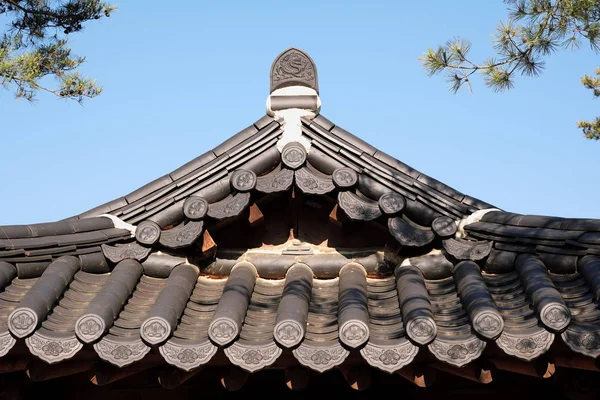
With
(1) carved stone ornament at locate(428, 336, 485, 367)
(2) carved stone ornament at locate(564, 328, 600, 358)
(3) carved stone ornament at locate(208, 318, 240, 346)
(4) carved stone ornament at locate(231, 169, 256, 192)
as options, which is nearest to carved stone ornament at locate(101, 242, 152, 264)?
(4) carved stone ornament at locate(231, 169, 256, 192)

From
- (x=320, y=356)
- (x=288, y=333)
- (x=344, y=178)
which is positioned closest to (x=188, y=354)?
(x=288, y=333)

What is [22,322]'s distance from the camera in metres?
4.22

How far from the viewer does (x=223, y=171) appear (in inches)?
215

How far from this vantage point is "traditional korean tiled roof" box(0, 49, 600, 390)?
13.6 ft

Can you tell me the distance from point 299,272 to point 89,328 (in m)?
1.63

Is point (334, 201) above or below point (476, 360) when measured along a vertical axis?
above

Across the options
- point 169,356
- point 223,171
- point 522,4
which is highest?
point 522,4

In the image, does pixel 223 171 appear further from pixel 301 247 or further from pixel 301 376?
pixel 301 376

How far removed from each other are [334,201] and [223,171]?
2.59ft

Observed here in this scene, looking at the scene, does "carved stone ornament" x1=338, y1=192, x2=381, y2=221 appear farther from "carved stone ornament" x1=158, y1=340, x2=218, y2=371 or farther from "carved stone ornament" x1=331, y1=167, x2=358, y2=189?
"carved stone ornament" x1=158, y1=340, x2=218, y2=371

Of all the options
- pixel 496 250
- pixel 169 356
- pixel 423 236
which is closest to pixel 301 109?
pixel 423 236

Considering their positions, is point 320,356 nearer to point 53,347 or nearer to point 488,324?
point 488,324

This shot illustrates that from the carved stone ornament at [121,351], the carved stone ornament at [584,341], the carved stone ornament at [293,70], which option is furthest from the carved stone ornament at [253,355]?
the carved stone ornament at [293,70]

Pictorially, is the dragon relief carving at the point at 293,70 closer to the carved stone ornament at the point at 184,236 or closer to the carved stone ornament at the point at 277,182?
the carved stone ornament at the point at 277,182
